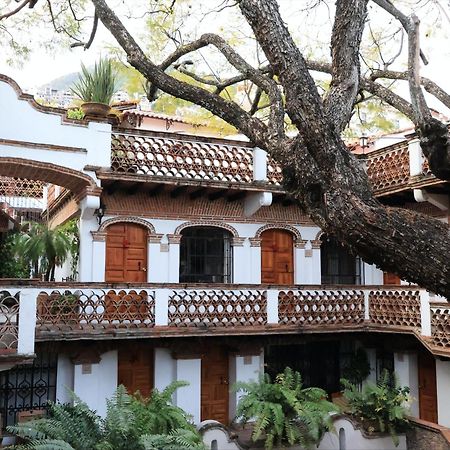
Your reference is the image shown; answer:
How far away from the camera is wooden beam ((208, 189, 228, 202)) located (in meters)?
15.0

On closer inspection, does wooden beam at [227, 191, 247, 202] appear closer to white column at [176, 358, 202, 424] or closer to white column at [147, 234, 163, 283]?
white column at [147, 234, 163, 283]

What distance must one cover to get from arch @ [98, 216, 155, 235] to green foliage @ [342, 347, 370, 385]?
7.13 meters

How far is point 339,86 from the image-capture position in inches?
227

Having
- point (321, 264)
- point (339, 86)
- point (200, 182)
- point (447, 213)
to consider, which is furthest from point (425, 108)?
point (321, 264)

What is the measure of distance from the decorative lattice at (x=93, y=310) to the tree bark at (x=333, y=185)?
22.9ft

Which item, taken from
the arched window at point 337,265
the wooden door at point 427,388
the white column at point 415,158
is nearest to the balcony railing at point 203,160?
the white column at point 415,158

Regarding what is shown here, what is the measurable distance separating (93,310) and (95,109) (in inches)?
193

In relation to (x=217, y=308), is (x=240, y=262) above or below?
above

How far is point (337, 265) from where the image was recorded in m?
17.7

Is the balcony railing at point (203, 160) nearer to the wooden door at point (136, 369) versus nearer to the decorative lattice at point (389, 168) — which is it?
the decorative lattice at point (389, 168)

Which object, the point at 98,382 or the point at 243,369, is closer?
the point at 98,382

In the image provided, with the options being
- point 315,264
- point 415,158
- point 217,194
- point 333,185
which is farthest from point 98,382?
point 333,185

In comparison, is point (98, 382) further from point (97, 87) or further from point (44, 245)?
point (97, 87)

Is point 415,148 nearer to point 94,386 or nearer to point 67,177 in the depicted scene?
point 67,177
